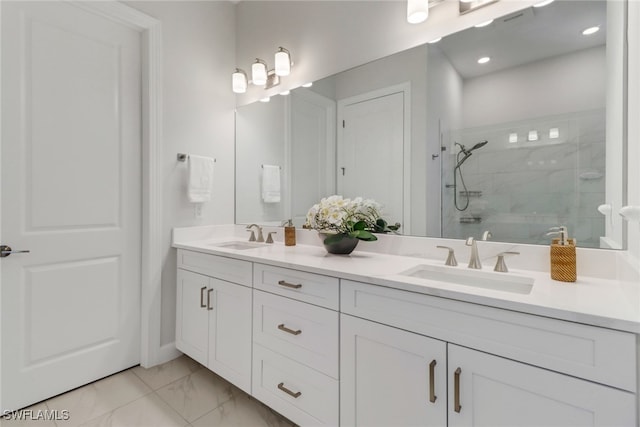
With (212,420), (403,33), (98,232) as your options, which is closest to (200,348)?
(212,420)

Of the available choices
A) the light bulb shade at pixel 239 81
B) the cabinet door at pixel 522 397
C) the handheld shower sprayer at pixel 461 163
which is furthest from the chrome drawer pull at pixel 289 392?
the light bulb shade at pixel 239 81

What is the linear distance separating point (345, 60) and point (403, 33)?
386 millimetres

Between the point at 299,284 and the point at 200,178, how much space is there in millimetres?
1294

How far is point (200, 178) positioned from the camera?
2.21 m

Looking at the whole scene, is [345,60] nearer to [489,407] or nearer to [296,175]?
[296,175]

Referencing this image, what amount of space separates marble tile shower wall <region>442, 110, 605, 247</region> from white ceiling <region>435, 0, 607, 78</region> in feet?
0.90

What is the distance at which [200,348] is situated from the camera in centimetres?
189

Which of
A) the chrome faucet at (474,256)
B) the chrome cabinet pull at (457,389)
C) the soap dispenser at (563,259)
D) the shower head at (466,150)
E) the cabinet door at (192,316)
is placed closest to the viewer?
A: the chrome cabinet pull at (457,389)

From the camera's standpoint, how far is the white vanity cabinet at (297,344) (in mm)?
1248

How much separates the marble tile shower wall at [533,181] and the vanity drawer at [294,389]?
918 millimetres

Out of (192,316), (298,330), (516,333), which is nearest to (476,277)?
(516,333)

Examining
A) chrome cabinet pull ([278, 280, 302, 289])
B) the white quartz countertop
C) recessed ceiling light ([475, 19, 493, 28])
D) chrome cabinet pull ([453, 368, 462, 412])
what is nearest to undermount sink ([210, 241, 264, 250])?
the white quartz countertop

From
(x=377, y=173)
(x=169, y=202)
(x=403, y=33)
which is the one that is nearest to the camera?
(x=403, y=33)

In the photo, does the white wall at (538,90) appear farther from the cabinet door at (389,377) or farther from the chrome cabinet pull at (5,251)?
the chrome cabinet pull at (5,251)
